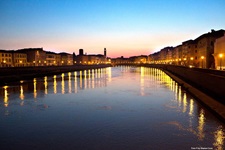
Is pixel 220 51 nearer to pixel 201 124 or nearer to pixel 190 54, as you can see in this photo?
pixel 201 124

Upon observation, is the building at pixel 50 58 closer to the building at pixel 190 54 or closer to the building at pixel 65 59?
the building at pixel 65 59

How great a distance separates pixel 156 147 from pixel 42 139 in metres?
5.99

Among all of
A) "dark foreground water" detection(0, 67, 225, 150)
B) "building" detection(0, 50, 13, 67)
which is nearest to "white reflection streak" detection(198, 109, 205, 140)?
"dark foreground water" detection(0, 67, 225, 150)

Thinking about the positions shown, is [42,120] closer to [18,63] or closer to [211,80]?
[211,80]

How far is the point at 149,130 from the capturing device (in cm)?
1227

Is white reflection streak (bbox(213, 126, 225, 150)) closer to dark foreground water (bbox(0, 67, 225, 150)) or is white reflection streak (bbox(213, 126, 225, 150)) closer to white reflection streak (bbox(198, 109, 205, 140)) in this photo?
dark foreground water (bbox(0, 67, 225, 150))

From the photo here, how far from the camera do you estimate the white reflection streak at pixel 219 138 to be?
9.88 m

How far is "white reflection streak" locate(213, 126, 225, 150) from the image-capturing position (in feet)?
32.4

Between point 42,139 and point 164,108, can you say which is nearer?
point 42,139

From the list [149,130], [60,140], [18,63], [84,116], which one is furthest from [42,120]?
[18,63]

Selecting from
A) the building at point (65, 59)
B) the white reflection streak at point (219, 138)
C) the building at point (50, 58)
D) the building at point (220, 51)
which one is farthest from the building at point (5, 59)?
the white reflection streak at point (219, 138)

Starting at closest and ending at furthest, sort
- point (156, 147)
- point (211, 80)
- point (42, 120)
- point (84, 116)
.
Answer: point (156, 147) → point (42, 120) → point (84, 116) → point (211, 80)

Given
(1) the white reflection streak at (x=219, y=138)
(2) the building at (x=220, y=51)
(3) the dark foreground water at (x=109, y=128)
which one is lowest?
(1) the white reflection streak at (x=219, y=138)

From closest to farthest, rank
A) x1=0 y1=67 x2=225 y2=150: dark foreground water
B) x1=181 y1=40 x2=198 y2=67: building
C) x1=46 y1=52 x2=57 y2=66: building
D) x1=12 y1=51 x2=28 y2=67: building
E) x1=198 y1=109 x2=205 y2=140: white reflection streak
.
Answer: x1=0 y1=67 x2=225 y2=150: dark foreground water
x1=198 y1=109 x2=205 y2=140: white reflection streak
x1=181 y1=40 x2=198 y2=67: building
x1=12 y1=51 x2=28 y2=67: building
x1=46 y1=52 x2=57 y2=66: building
